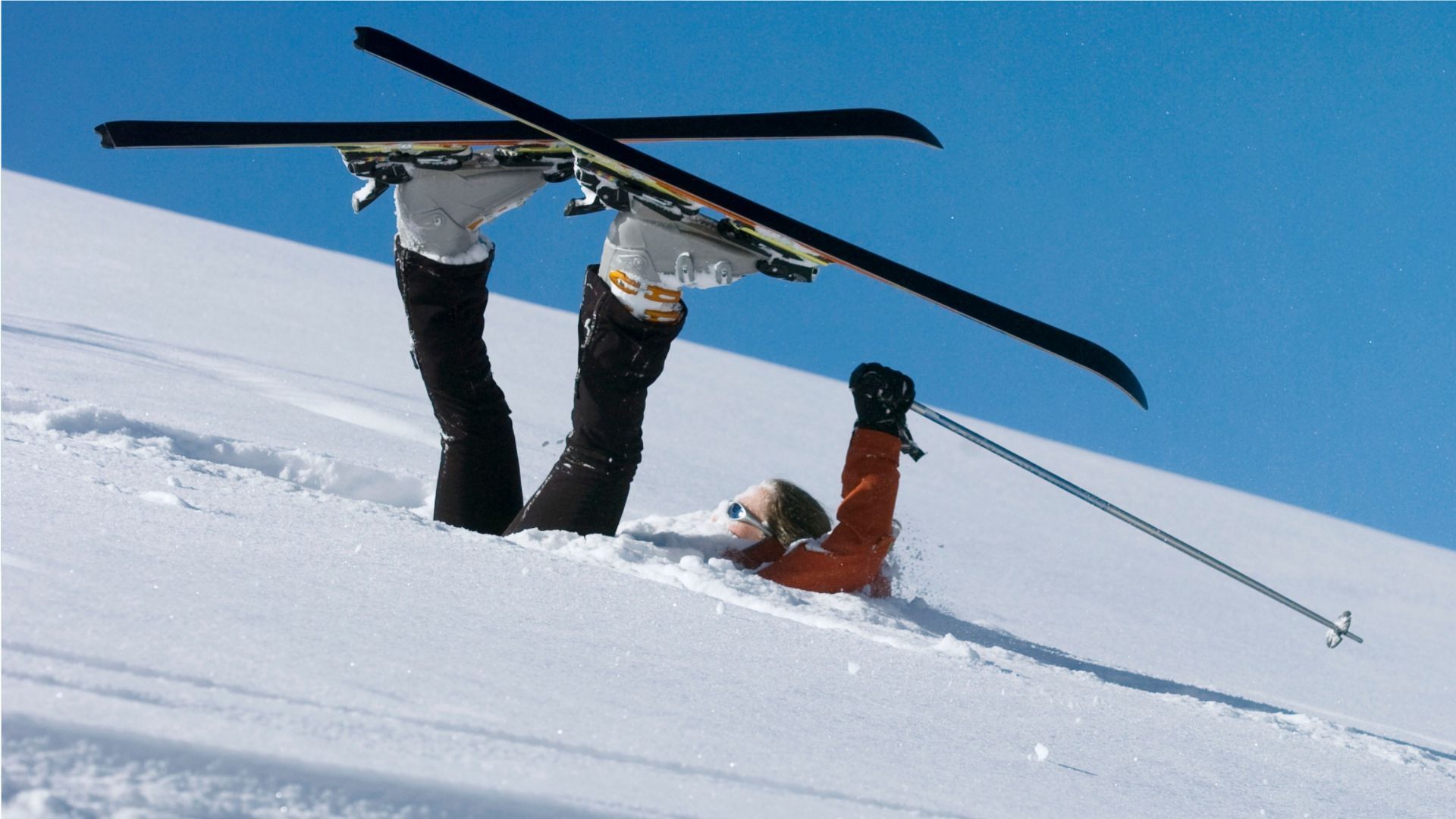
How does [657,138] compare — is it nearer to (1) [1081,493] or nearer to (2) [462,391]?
(2) [462,391]

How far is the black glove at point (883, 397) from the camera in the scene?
3070 millimetres

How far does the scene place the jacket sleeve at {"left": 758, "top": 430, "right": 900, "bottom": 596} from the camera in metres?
3.00

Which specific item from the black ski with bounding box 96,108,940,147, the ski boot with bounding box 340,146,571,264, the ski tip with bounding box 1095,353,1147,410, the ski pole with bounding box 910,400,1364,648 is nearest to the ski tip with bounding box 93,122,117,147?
the black ski with bounding box 96,108,940,147

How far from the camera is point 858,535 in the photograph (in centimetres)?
304

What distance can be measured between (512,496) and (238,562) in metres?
1.86

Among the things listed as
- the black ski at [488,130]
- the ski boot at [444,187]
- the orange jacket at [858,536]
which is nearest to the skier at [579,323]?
the ski boot at [444,187]

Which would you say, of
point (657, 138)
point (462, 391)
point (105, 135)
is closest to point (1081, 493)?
point (657, 138)

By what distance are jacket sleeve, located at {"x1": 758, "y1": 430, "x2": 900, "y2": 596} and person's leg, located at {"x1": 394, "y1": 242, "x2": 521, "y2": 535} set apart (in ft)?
2.78

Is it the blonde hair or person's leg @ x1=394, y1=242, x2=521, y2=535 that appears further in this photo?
the blonde hair

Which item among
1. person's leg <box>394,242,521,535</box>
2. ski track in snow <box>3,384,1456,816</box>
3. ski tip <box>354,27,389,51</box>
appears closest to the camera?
ski track in snow <box>3,384,1456,816</box>

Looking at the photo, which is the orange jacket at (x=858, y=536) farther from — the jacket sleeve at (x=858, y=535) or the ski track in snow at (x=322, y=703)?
the ski track in snow at (x=322, y=703)

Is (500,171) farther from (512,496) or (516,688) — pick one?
(516,688)

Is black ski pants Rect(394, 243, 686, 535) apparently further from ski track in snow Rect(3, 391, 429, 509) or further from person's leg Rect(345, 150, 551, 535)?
ski track in snow Rect(3, 391, 429, 509)

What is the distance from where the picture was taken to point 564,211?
3012mm
